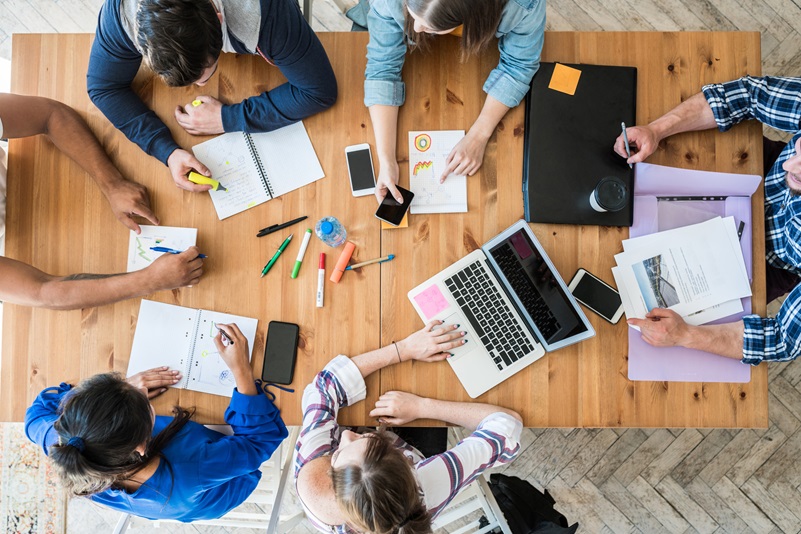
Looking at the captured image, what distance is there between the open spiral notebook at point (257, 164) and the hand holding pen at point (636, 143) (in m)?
0.76

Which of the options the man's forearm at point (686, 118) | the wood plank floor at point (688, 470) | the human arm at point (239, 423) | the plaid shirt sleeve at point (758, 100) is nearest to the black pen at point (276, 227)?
the human arm at point (239, 423)

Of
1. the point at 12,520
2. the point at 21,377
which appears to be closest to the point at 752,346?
the point at 21,377

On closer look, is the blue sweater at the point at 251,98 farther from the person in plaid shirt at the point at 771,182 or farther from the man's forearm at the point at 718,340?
the man's forearm at the point at 718,340

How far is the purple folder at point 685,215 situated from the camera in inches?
53.2

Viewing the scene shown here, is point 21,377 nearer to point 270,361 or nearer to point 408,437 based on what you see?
point 270,361

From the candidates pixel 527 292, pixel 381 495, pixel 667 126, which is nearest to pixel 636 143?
pixel 667 126

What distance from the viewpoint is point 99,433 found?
1.15 metres

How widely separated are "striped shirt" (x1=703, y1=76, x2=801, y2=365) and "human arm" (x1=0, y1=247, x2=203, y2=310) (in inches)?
54.2

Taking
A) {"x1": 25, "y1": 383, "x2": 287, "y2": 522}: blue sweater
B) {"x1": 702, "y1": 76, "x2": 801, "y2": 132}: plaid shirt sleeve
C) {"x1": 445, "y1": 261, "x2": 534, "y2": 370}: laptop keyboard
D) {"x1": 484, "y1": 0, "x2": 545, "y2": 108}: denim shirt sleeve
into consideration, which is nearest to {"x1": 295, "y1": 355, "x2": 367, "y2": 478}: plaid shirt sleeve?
{"x1": 25, "y1": 383, "x2": 287, "y2": 522}: blue sweater

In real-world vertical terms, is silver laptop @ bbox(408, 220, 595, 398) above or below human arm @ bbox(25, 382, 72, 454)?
above

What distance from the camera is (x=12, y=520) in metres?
2.10

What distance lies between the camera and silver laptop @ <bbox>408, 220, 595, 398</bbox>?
1335 millimetres

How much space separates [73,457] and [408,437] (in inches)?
34.0

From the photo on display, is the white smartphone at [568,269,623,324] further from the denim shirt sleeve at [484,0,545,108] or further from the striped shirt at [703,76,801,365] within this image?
the denim shirt sleeve at [484,0,545,108]
